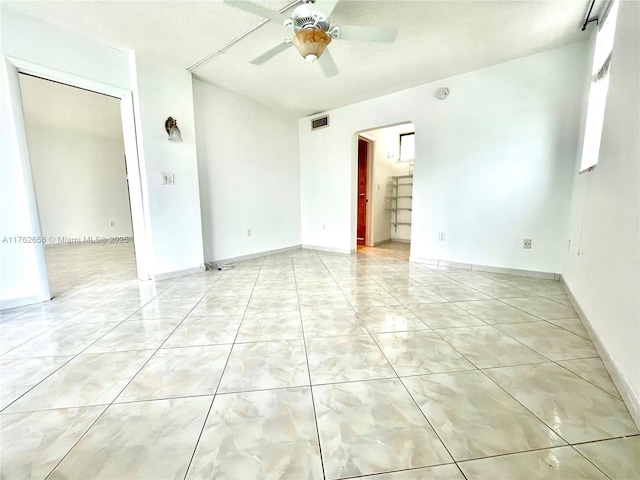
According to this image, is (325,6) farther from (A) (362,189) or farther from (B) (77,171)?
(B) (77,171)

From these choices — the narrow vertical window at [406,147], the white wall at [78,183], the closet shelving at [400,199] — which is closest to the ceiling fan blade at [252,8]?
the closet shelving at [400,199]

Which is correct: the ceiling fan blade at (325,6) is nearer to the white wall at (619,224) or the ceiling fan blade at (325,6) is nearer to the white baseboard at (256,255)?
the white wall at (619,224)

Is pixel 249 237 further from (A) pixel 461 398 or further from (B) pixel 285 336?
(A) pixel 461 398

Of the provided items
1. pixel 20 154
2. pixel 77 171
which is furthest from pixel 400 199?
pixel 77 171

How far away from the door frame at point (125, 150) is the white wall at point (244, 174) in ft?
2.47

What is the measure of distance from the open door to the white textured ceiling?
1.72 meters

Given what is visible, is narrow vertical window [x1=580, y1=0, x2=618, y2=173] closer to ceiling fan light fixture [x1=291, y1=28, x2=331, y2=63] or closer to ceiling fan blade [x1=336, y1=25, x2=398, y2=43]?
ceiling fan blade [x1=336, y1=25, x2=398, y2=43]

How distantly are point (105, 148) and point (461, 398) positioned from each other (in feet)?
25.2

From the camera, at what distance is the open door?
4.90 metres

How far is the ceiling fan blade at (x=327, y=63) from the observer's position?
1988mm

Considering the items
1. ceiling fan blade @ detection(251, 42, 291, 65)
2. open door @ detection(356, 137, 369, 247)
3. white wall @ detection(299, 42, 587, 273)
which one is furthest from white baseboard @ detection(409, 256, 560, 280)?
ceiling fan blade @ detection(251, 42, 291, 65)

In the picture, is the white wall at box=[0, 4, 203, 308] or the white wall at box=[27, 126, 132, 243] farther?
the white wall at box=[27, 126, 132, 243]

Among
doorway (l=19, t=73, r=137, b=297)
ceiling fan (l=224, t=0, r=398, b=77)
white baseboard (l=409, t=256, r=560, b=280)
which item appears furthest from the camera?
doorway (l=19, t=73, r=137, b=297)

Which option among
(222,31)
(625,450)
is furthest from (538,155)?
(222,31)
